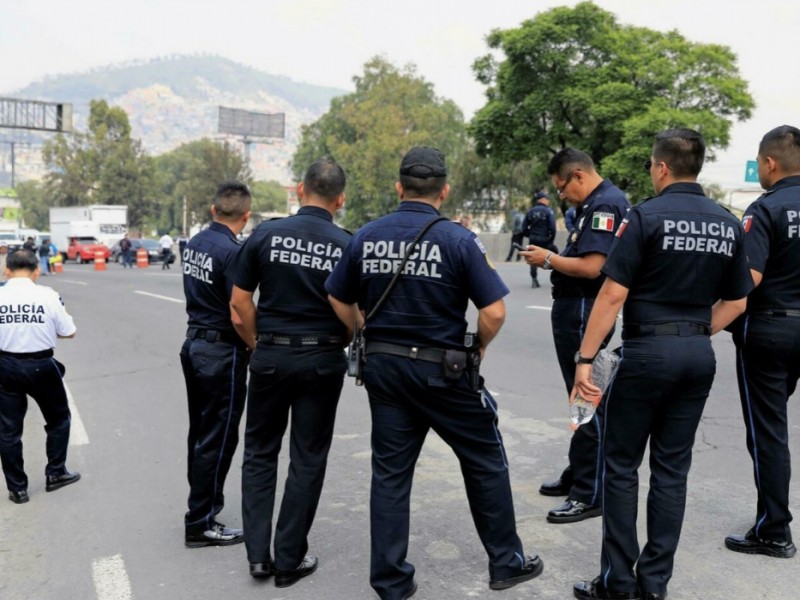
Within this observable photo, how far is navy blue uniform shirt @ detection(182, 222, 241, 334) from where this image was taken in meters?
4.55

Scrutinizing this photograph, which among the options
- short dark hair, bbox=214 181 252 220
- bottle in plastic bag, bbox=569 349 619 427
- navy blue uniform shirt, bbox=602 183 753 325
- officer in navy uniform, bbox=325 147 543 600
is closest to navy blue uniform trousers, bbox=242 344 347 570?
officer in navy uniform, bbox=325 147 543 600

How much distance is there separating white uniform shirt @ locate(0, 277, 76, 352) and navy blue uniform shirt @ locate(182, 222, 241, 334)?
143cm

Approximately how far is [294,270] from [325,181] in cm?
48

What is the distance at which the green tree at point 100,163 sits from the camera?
248 ft

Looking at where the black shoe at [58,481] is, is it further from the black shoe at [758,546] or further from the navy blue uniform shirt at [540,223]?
the navy blue uniform shirt at [540,223]

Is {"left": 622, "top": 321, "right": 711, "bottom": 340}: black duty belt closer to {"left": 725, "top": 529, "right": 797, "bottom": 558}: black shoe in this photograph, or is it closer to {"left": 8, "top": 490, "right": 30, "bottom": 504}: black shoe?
{"left": 725, "top": 529, "right": 797, "bottom": 558}: black shoe

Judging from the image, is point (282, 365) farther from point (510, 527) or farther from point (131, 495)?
point (131, 495)

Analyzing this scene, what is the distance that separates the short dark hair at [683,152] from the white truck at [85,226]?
5004cm

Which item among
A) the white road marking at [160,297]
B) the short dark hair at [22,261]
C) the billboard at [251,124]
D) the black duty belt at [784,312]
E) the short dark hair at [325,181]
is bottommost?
the white road marking at [160,297]

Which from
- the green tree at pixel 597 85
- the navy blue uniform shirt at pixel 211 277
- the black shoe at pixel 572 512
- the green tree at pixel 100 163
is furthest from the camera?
the green tree at pixel 100 163

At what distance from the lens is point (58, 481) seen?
5.81 m

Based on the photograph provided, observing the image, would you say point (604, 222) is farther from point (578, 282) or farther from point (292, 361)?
point (292, 361)

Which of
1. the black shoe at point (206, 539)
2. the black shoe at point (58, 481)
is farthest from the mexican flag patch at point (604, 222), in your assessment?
the black shoe at point (58, 481)

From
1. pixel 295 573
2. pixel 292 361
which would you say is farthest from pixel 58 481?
pixel 292 361
